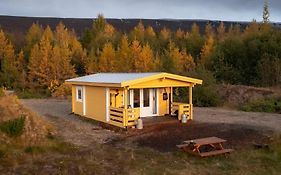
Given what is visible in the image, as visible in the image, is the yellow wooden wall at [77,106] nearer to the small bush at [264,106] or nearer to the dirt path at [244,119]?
the dirt path at [244,119]

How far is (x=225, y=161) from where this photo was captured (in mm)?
11945

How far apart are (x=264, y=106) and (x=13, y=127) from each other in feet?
54.3

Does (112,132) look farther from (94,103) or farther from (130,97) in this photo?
(94,103)

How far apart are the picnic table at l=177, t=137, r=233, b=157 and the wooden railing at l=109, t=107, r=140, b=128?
4413 mm

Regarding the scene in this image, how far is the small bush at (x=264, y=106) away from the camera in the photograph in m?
24.2

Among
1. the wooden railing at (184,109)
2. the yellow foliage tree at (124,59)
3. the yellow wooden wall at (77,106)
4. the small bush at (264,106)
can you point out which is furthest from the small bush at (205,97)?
the yellow foliage tree at (124,59)

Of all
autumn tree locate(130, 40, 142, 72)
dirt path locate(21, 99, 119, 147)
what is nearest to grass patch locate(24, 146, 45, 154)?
dirt path locate(21, 99, 119, 147)

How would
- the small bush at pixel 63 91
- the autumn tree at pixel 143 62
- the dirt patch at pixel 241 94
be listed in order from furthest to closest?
the autumn tree at pixel 143 62
the small bush at pixel 63 91
the dirt patch at pixel 241 94

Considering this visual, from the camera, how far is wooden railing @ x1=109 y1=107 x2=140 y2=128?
17.1 meters

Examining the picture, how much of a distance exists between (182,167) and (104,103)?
26.9ft

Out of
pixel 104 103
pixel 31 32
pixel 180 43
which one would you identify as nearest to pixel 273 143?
pixel 104 103

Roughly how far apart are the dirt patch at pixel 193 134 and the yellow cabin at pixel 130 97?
1188 mm

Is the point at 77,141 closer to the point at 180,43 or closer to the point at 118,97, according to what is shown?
the point at 118,97

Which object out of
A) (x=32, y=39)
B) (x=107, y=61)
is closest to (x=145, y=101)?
(x=107, y=61)
